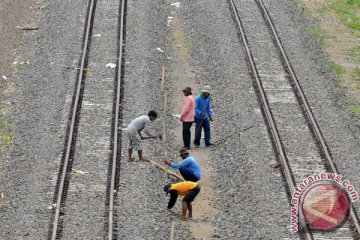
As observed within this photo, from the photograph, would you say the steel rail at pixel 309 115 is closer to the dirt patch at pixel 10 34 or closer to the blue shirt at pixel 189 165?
the blue shirt at pixel 189 165

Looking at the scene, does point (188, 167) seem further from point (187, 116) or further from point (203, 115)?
point (203, 115)

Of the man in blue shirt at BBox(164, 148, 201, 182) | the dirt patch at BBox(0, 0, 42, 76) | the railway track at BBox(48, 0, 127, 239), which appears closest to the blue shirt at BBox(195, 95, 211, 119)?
the railway track at BBox(48, 0, 127, 239)

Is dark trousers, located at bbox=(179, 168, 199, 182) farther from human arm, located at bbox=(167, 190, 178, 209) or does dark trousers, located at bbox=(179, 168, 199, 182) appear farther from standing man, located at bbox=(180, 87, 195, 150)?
standing man, located at bbox=(180, 87, 195, 150)

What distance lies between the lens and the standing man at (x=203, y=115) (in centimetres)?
2264

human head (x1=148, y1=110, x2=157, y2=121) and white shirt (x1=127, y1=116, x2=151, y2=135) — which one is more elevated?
human head (x1=148, y1=110, x2=157, y2=121)

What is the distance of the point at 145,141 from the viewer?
22375mm

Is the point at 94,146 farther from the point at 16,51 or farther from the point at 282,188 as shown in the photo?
the point at 16,51

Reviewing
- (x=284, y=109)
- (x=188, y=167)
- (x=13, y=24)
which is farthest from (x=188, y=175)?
(x=13, y=24)

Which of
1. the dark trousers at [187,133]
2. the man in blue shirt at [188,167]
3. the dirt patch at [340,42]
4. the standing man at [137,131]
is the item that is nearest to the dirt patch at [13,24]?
the dark trousers at [187,133]

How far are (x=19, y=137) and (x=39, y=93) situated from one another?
300 cm

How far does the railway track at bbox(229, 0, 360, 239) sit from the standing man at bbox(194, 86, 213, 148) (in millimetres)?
1537

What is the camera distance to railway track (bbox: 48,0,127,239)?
60.3 ft

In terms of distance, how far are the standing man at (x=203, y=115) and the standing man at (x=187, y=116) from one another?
205mm

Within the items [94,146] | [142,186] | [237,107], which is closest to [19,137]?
[94,146]
